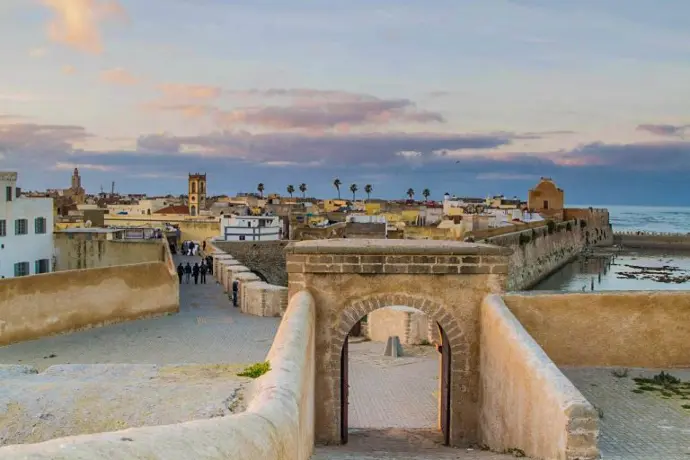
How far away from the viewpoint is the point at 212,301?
2120 centimetres

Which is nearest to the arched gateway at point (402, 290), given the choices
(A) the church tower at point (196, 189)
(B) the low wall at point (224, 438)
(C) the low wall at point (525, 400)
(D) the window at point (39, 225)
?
(C) the low wall at point (525, 400)

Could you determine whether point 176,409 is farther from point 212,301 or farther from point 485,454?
point 212,301

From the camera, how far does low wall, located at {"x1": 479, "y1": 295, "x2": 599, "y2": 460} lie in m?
5.88

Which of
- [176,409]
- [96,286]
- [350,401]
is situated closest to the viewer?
[176,409]

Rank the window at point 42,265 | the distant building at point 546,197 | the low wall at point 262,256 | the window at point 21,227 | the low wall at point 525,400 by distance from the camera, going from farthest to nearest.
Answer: the distant building at point 546,197
the low wall at point 262,256
the window at point 42,265
the window at point 21,227
the low wall at point 525,400

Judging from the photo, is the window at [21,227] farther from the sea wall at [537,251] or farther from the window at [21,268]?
the sea wall at [537,251]

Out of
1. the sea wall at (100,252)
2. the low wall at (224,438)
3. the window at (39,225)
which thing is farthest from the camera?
the window at (39,225)

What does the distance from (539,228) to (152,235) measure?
1568 inches

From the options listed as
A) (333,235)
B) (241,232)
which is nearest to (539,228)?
(333,235)

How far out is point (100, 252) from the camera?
94.4 ft

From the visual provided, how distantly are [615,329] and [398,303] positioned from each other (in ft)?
10.6

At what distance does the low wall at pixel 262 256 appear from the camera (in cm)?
3784

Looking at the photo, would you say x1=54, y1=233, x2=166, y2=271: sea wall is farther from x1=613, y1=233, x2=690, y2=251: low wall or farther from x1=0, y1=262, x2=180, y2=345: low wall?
x1=613, y1=233, x2=690, y2=251: low wall

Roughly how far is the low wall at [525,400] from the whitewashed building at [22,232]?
21.8 meters
